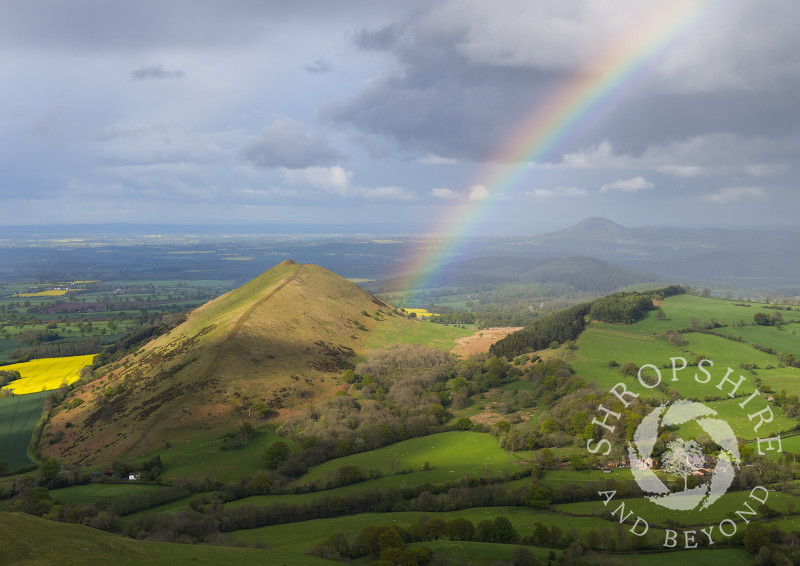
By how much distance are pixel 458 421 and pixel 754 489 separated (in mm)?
37907

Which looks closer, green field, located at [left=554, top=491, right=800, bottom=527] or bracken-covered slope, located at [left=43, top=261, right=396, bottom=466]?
green field, located at [left=554, top=491, right=800, bottom=527]

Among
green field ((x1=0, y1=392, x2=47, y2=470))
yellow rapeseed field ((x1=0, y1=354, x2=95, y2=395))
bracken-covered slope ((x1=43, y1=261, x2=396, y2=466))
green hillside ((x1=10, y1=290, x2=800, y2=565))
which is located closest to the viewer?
green hillside ((x1=10, y1=290, x2=800, y2=565))

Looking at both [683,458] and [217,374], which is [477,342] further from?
[683,458]

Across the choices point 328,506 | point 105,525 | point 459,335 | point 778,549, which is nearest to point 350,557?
point 328,506

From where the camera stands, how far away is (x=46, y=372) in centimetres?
10912

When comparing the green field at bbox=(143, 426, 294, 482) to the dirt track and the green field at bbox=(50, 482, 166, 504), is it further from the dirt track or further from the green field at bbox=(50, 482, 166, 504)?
the dirt track

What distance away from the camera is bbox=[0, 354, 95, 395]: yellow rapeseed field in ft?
322

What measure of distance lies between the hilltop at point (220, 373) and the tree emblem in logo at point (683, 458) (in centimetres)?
5088

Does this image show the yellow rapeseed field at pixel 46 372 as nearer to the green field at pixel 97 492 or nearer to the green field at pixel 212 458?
the green field at pixel 212 458

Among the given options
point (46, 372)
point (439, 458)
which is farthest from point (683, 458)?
point (46, 372)

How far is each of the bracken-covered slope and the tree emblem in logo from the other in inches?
1997

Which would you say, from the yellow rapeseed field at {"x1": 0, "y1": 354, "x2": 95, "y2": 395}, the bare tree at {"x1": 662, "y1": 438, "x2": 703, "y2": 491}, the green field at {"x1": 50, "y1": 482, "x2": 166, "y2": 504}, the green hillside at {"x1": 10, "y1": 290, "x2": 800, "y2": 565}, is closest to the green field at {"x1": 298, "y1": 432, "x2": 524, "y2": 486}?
the green hillside at {"x1": 10, "y1": 290, "x2": 800, "y2": 565}

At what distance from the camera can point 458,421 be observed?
76.1 metres

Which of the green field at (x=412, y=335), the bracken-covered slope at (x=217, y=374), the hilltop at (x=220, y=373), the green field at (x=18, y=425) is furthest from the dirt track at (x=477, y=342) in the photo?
the green field at (x=18, y=425)
